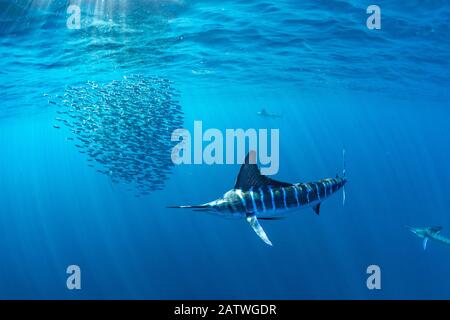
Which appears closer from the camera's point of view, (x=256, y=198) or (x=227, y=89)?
(x=256, y=198)

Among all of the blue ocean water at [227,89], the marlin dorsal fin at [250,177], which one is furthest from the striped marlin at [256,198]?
the blue ocean water at [227,89]

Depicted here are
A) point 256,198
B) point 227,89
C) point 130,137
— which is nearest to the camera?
point 256,198

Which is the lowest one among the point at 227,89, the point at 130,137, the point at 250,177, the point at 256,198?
the point at 256,198

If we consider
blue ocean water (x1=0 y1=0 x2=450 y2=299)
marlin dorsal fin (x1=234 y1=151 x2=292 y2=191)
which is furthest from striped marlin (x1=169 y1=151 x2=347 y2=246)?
blue ocean water (x1=0 y1=0 x2=450 y2=299)

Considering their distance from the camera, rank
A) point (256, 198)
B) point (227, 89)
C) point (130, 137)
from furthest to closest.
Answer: point (227, 89)
point (130, 137)
point (256, 198)

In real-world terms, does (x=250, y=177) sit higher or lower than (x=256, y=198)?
higher

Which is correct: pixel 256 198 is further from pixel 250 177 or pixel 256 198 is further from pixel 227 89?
pixel 227 89

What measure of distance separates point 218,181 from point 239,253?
21340 millimetres

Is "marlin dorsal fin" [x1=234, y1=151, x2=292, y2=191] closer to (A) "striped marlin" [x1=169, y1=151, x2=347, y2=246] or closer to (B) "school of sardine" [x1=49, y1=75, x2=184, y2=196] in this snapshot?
(A) "striped marlin" [x1=169, y1=151, x2=347, y2=246]

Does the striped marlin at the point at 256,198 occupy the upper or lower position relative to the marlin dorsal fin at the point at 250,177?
lower

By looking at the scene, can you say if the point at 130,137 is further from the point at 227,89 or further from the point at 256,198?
the point at 227,89

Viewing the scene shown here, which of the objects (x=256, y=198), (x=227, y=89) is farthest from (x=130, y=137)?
(x=227, y=89)

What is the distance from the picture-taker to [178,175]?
154ft

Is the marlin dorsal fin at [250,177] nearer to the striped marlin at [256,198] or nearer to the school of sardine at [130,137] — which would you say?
the striped marlin at [256,198]
